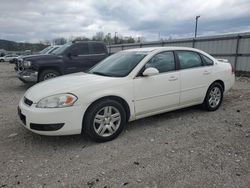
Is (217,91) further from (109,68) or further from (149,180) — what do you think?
(149,180)

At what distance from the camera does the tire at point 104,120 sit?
3318mm

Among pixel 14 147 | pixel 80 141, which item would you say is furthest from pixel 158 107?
pixel 14 147

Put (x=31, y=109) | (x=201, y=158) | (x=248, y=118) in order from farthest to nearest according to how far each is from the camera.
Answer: (x=248, y=118) < (x=31, y=109) < (x=201, y=158)

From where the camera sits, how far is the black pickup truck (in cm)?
794

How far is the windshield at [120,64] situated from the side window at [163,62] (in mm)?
209

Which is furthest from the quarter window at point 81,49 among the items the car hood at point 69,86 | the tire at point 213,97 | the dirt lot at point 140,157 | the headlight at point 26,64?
the tire at point 213,97

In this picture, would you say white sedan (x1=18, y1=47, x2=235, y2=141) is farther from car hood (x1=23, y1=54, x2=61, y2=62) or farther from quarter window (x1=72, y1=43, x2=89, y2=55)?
quarter window (x1=72, y1=43, x2=89, y2=55)

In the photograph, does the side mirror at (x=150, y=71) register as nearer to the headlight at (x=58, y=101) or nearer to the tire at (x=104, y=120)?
the tire at (x=104, y=120)

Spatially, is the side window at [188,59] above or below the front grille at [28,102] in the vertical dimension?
above

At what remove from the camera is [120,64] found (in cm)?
416

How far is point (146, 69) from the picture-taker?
3.78 m

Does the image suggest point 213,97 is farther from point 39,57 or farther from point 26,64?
point 26,64

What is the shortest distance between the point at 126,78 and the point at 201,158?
1679mm

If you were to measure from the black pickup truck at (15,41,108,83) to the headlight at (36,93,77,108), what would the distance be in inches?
205
